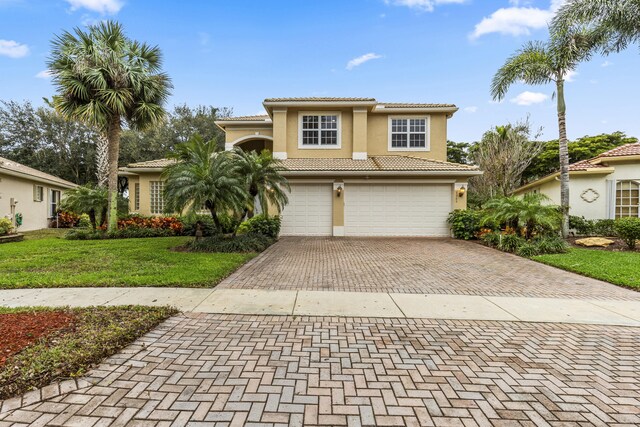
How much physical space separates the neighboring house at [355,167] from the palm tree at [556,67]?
3.34 meters

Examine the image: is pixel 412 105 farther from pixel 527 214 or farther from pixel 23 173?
pixel 23 173

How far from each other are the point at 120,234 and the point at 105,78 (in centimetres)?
652

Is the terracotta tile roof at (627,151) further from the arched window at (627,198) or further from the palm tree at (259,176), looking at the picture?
the palm tree at (259,176)

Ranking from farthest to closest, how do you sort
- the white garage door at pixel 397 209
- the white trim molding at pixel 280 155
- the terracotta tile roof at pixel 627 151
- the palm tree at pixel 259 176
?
the white trim molding at pixel 280 155 < the white garage door at pixel 397 209 < the terracotta tile roof at pixel 627 151 < the palm tree at pixel 259 176

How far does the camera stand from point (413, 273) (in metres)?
7.42

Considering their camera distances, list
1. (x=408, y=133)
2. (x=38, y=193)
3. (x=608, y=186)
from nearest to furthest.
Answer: (x=608, y=186)
(x=408, y=133)
(x=38, y=193)

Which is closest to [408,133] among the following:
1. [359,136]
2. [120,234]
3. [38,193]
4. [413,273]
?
[359,136]

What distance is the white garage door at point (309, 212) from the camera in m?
14.9

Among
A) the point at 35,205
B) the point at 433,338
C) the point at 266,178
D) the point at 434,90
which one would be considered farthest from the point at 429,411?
the point at 35,205

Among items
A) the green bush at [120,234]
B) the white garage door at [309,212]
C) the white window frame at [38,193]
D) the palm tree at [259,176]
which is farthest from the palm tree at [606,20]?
the white window frame at [38,193]

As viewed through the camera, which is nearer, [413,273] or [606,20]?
[413,273]

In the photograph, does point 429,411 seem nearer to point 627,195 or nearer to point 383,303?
point 383,303

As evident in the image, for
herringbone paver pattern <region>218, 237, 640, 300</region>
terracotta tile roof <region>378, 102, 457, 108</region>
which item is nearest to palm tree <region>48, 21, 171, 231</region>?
herringbone paver pattern <region>218, 237, 640, 300</region>

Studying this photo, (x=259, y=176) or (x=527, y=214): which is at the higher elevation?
(x=259, y=176)
